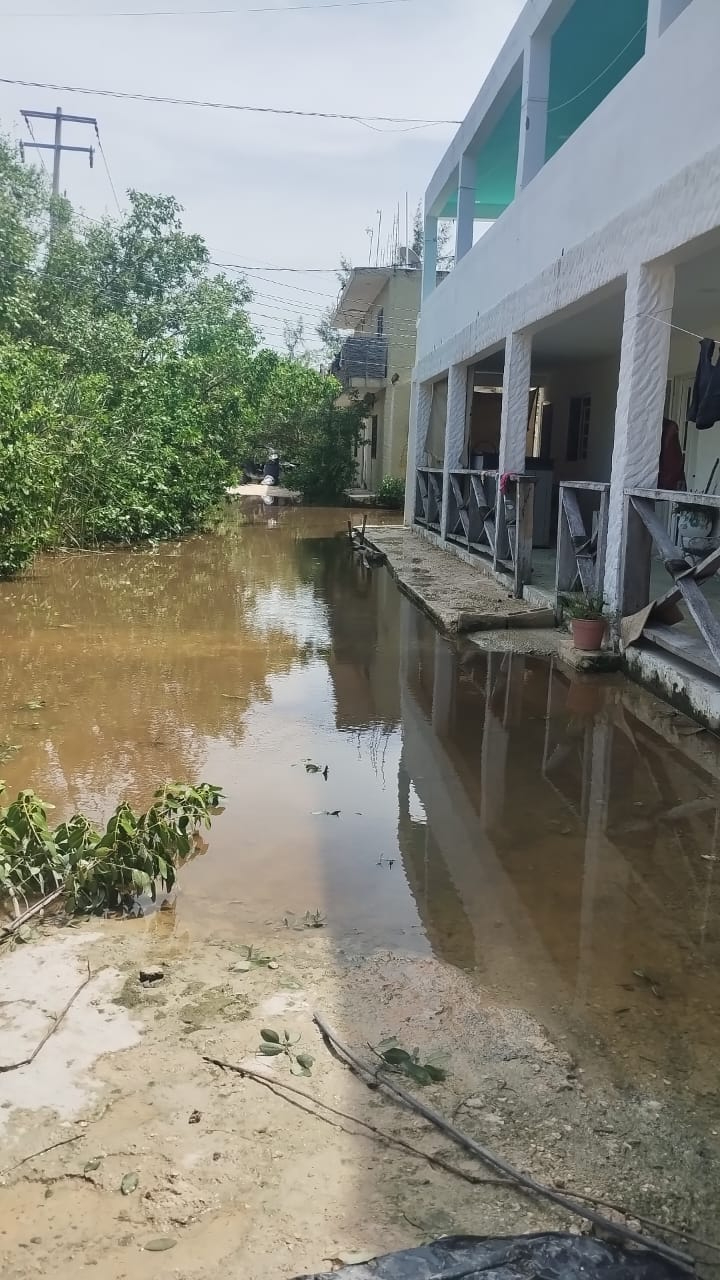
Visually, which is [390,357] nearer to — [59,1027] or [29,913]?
[29,913]

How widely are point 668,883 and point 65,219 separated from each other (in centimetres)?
3651

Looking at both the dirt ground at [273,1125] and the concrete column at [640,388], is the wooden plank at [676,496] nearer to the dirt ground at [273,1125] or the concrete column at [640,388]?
the concrete column at [640,388]

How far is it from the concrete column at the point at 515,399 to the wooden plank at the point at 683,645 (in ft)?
16.2

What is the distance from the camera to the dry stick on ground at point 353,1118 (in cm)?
237

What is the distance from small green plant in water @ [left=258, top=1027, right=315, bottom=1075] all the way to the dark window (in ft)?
47.7

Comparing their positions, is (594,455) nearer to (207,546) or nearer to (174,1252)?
(207,546)

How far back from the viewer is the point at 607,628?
8.02 m

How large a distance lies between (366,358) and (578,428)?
13409 millimetres

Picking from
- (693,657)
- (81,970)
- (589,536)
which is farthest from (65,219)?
(81,970)

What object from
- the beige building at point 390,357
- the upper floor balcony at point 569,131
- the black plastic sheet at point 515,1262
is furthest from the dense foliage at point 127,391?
the black plastic sheet at point 515,1262

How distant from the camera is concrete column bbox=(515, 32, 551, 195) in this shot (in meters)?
10.5

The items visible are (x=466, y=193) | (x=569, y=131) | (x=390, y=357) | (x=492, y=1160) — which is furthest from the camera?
(x=390, y=357)

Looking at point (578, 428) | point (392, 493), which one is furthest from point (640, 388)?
point (392, 493)

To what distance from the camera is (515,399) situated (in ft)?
39.2
